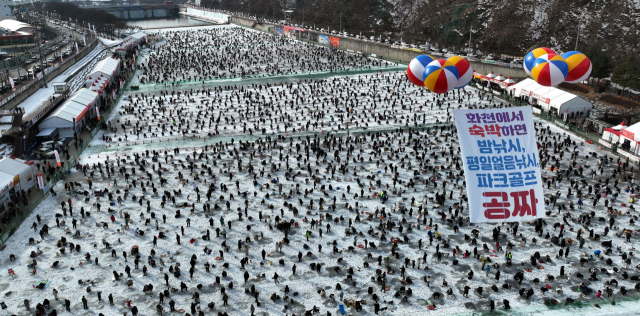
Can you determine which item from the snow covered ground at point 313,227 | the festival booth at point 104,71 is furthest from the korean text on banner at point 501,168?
the festival booth at point 104,71

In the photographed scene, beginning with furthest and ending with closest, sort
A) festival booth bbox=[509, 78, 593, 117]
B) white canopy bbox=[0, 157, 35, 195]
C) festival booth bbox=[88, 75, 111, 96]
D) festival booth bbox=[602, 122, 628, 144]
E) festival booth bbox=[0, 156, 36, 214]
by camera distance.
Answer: festival booth bbox=[88, 75, 111, 96] < festival booth bbox=[509, 78, 593, 117] < festival booth bbox=[602, 122, 628, 144] < white canopy bbox=[0, 157, 35, 195] < festival booth bbox=[0, 156, 36, 214]

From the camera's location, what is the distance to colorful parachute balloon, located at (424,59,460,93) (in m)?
Result: 27.9

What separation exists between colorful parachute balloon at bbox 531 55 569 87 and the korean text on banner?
22432mm

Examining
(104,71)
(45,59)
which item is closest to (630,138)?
(104,71)

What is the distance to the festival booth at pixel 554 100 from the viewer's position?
38406 mm

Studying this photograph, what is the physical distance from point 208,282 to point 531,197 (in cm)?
1249

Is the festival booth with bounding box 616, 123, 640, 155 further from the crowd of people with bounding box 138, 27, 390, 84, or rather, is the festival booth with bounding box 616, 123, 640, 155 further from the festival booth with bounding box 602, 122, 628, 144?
the crowd of people with bounding box 138, 27, 390, 84

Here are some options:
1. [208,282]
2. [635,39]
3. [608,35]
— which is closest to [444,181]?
[208,282]

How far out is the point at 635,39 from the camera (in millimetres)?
55656

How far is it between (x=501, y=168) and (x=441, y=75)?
16900 millimetres

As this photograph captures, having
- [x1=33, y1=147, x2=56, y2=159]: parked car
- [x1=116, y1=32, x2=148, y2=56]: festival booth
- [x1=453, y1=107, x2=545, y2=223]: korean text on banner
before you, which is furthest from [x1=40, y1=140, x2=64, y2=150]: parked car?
[x1=116, y1=32, x2=148, y2=56]: festival booth

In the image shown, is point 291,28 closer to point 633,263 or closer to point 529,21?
point 529,21

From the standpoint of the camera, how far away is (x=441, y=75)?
27891 millimetres

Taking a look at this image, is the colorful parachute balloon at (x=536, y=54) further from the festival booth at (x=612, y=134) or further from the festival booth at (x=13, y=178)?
the festival booth at (x=13, y=178)
